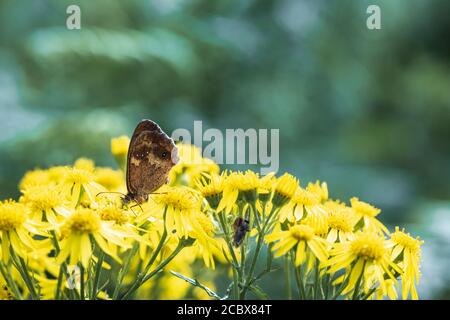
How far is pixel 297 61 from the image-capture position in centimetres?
420

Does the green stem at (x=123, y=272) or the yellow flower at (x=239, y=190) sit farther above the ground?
the yellow flower at (x=239, y=190)

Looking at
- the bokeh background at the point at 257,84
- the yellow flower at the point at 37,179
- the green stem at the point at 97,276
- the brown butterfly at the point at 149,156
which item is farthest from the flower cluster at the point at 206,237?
the bokeh background at the point at 257,84

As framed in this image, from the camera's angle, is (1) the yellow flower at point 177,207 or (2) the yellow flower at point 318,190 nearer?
(1) the yellow flower at point 177,207

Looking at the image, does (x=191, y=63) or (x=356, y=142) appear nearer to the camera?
(x=191, y=63)

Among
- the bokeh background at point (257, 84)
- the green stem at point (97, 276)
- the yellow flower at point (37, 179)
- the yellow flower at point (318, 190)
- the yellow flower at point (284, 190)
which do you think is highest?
the bokeh background at point (257, 84)

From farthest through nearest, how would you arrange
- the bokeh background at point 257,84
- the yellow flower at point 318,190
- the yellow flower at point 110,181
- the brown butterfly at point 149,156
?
the bokeh background at point 257,84 → the yellow flower at point 110,181 → the brown butterfly at point 149,156 → the yellow flower at point 318,190

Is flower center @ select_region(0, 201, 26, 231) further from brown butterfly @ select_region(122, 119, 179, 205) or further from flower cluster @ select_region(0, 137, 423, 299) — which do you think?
brown butterfly @ select_region(122, 119, 179, 205)

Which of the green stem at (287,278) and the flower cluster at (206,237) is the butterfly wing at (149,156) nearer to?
the flower cluster at (206,237)

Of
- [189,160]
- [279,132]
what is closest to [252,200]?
[189,160]

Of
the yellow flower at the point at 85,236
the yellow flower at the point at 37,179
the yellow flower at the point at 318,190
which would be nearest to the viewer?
the yellow flower at the point at 85,236

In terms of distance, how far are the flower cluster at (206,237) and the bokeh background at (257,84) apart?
1.81m

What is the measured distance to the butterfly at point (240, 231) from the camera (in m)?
1.23

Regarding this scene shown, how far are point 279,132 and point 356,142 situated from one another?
36.4 inches

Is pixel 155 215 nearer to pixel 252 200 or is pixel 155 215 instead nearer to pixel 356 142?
pixel 252 200
